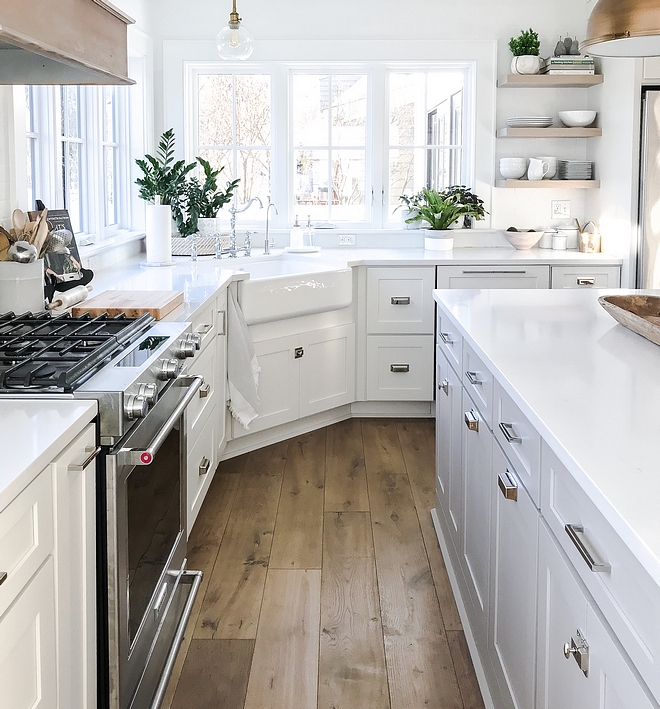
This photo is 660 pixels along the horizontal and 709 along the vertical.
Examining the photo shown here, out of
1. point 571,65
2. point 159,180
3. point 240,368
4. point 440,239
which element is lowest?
point 240,368

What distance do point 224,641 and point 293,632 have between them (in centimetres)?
20

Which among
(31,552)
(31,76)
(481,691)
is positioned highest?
(31,76)

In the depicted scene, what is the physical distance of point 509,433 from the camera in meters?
1.85

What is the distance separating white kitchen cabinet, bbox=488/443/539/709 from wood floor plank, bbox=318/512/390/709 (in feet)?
1.19

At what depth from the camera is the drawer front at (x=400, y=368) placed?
471 centimetres

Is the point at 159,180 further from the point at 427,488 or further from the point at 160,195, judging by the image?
the point at 427,488

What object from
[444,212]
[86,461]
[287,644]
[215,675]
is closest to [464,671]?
[287,644]

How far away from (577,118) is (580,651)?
4183 mm

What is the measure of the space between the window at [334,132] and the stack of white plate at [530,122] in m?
0.27

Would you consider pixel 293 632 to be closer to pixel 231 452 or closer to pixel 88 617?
pixel 88 617

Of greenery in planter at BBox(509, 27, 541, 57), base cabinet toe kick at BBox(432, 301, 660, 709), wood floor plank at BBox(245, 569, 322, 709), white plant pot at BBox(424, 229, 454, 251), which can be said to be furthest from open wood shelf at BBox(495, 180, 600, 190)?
wood floor plank at BBox(245, 569, 322, 709)

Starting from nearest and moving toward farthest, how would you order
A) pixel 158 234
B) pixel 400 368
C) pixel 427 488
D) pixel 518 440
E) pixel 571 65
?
pixel 518 440
pixel 427 488
pixel 158 234
pixel 400 368
pixel 571 65

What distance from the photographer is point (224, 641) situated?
95.0 inches

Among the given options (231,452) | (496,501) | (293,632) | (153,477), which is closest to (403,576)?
(293,632)
